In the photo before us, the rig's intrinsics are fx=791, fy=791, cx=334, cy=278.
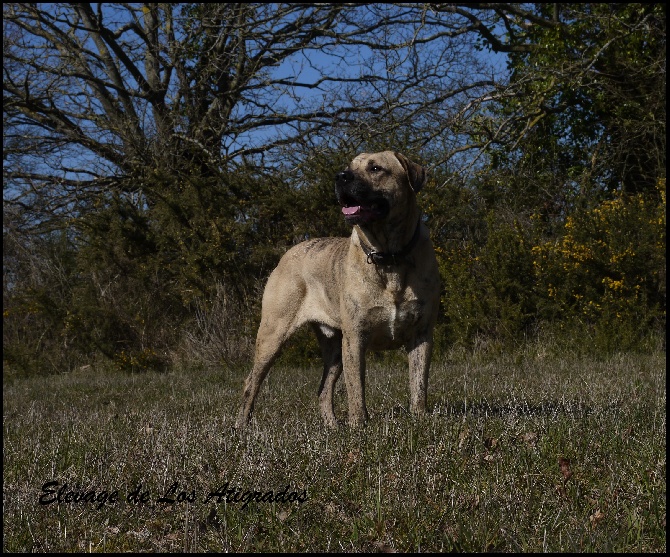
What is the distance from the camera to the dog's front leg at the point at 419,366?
550 cm

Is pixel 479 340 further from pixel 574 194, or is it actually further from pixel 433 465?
pixel 433 465

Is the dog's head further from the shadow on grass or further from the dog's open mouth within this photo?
the shadow on grass

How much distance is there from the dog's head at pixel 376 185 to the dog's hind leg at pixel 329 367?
1.24m

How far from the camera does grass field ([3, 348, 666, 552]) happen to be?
3.01 m

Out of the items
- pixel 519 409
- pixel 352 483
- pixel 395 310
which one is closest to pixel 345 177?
pixel 395 310

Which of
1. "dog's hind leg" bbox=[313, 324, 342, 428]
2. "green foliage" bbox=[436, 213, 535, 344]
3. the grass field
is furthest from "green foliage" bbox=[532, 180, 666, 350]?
"dog's hind leg" bbox=[313, 324, 342, 428]

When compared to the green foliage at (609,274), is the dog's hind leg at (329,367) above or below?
below

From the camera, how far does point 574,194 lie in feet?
44.9

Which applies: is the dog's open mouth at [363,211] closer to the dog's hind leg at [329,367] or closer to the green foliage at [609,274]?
the dog's hind leg at [329,367]

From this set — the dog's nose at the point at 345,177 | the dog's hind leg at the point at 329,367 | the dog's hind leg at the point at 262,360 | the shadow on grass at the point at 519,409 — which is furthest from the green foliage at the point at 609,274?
the dog's nose at the point at 345,177

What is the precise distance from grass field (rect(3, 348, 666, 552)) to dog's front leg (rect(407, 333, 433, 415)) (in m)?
0.17

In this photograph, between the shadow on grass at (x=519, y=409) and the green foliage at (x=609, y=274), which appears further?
the green foliage at (x=609, y=274)

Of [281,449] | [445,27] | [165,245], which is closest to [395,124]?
[445,27]

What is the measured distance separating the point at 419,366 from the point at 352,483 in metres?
1.91
